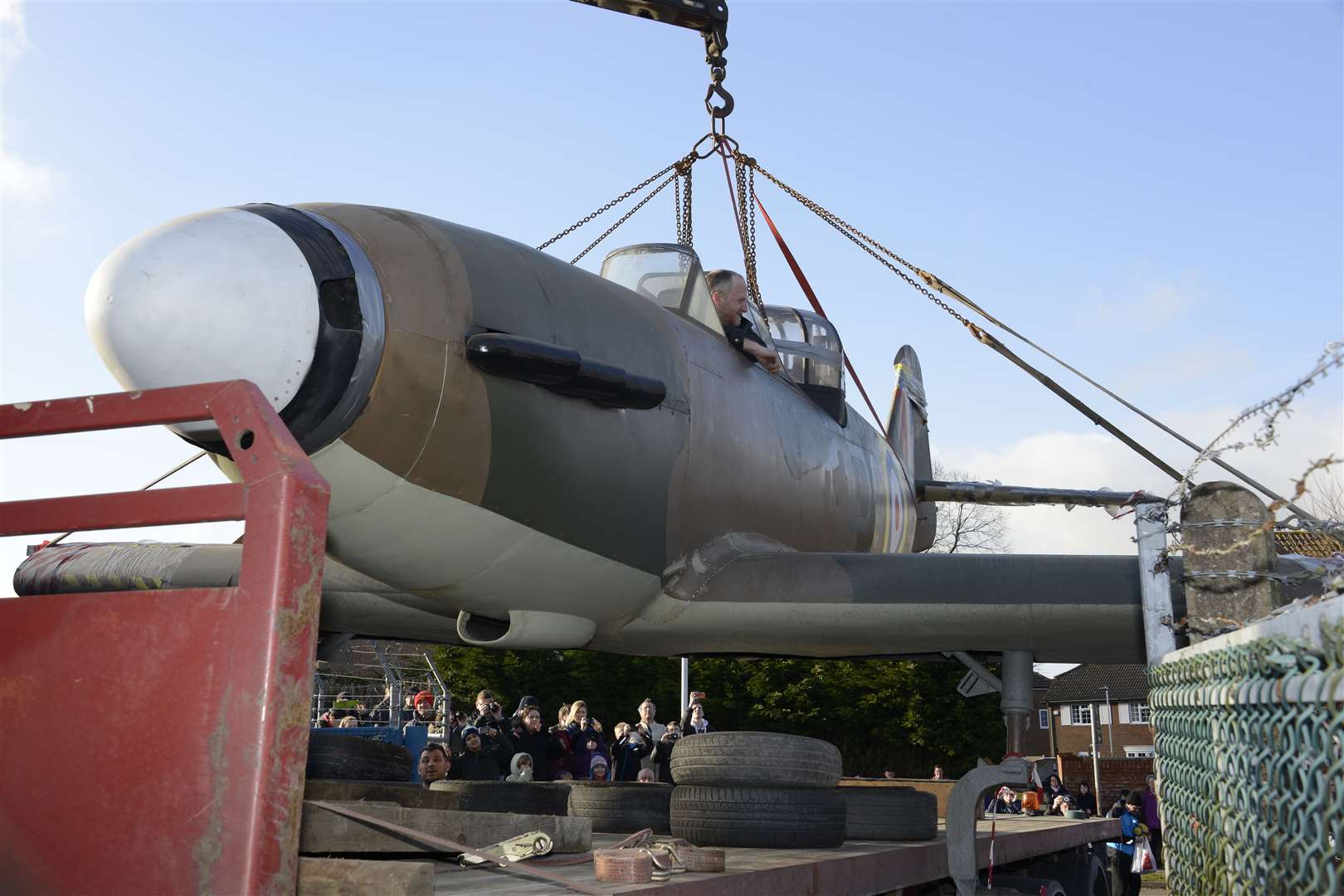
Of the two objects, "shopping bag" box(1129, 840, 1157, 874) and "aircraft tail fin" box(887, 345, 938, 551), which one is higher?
"aircraft tail fin" box(887, 345, 938, 551)

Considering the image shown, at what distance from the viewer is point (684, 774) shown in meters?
4.60

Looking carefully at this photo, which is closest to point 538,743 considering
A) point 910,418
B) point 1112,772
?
point 910,418

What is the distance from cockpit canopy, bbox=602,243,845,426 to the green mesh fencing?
4390 mm

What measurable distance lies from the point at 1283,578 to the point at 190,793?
2.11 meters

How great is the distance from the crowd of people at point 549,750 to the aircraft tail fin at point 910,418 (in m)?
4.98

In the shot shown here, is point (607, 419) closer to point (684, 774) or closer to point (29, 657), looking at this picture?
point (684, 774)

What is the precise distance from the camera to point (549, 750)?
8758 mm

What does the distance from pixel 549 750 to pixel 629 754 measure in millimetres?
754

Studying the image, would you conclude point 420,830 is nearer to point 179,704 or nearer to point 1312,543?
point 179,704

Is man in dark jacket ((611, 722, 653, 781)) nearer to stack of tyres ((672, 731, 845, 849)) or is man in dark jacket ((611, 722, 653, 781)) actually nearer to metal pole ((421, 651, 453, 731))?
stack of tyres ((672, 731, 845, 849))

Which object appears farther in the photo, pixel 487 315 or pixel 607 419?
pixel 607 419

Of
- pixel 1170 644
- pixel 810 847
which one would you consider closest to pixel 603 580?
pixel 810 847

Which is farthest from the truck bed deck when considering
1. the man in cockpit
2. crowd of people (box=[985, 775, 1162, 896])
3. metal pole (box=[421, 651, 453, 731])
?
metal pole (box=[421, 651, 453, 731])

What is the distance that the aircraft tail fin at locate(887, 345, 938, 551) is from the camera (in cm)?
1412
